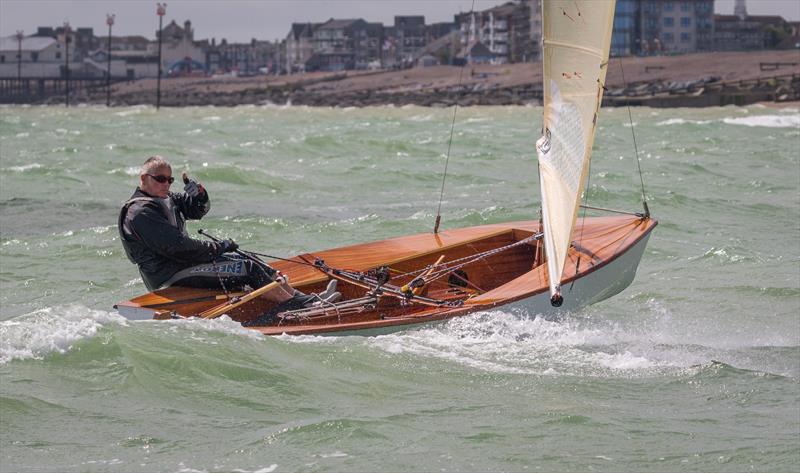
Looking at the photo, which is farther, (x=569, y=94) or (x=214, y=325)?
(x=569, y=94)

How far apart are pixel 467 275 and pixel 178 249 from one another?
9.57 feet

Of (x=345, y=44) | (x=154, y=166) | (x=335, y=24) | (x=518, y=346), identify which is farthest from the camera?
(x=335, y=24)

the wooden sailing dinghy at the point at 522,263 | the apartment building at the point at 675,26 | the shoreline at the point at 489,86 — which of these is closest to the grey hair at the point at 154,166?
the wooden sailing dinghy at the point at 522,263

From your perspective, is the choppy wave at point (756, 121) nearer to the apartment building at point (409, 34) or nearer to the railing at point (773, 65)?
the railing at point (773, 65)

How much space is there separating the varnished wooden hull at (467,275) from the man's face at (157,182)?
0.85m

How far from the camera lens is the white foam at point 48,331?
959 cm

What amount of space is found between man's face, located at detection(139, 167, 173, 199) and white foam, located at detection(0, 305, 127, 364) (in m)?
1.01

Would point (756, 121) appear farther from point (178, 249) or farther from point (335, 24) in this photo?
point (335, 24)

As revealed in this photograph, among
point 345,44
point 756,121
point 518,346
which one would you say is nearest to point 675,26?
point 345,44

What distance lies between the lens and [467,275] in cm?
1172

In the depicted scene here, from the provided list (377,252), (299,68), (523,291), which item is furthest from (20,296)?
(299,68)

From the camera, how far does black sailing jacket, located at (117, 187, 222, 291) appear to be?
9.73m

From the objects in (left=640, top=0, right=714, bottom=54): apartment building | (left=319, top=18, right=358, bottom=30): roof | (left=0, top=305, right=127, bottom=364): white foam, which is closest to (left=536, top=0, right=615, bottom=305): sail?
(left=0, top=305, right=127, bottom=364): white foam

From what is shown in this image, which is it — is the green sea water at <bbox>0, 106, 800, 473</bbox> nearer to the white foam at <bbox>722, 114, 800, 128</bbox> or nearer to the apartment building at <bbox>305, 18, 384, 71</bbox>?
the white foam at <bbox>722, 114, 800, 128</bbox>
